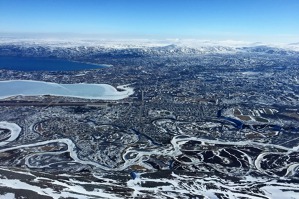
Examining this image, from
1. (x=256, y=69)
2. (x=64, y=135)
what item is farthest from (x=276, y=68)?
(x=64, y=135)

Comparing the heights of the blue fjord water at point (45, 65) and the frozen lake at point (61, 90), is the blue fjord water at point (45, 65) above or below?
above

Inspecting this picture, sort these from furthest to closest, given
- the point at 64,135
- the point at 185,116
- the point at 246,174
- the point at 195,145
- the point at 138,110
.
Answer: the point at 138,110 < the point at 185,116 < the point at 64,135 < the point at 195,145 < the point at 246,174

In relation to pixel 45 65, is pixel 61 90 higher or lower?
lower

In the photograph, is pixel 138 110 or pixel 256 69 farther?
pixel 256 69

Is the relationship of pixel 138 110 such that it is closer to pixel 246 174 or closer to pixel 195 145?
pixel 195 145

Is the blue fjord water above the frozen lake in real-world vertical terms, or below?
above

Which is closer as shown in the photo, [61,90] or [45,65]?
[61,90]

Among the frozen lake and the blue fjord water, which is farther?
the blue fjord water

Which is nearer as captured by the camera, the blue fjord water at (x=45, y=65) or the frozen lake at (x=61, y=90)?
the frozen lake at (x=61, y=90)
